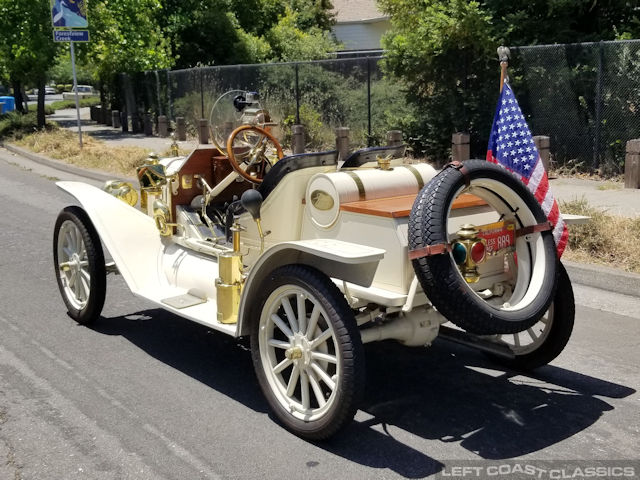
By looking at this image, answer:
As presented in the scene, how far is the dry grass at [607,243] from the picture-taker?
24.2 feet

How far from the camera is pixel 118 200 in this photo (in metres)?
6.21

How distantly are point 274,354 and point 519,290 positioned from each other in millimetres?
1396

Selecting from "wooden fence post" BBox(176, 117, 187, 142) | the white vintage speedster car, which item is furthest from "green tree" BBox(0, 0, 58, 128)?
the white vintage speedster car

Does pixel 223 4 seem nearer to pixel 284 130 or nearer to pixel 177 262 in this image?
pixel 284 130

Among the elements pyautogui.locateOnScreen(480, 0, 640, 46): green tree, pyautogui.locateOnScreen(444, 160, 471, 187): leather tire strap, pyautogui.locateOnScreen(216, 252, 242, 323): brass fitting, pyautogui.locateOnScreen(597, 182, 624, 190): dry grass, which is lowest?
pyautogui.locateOnScreen(597, 182, 624, 190): dry grass

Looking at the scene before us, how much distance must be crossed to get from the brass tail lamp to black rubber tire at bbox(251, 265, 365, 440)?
568mm

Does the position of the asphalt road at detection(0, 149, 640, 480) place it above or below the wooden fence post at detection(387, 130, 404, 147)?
below

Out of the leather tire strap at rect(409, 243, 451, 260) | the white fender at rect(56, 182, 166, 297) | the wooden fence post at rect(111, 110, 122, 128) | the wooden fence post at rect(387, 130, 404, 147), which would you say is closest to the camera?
the leather tire strap at rect(409, 243, 451, 260)

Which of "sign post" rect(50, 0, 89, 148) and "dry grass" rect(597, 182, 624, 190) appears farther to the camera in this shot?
"sign post" rect(50, 0, 89, 148)

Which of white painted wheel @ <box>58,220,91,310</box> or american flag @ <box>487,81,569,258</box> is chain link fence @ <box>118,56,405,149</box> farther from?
american flag @ <box>487,81,569,258</box>

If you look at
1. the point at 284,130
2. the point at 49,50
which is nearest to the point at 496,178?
the point at 284,130

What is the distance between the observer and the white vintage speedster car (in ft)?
12.6

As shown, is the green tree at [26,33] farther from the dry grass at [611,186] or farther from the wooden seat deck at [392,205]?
the wooden seat deck at [392,205]

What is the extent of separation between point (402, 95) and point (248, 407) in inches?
513
